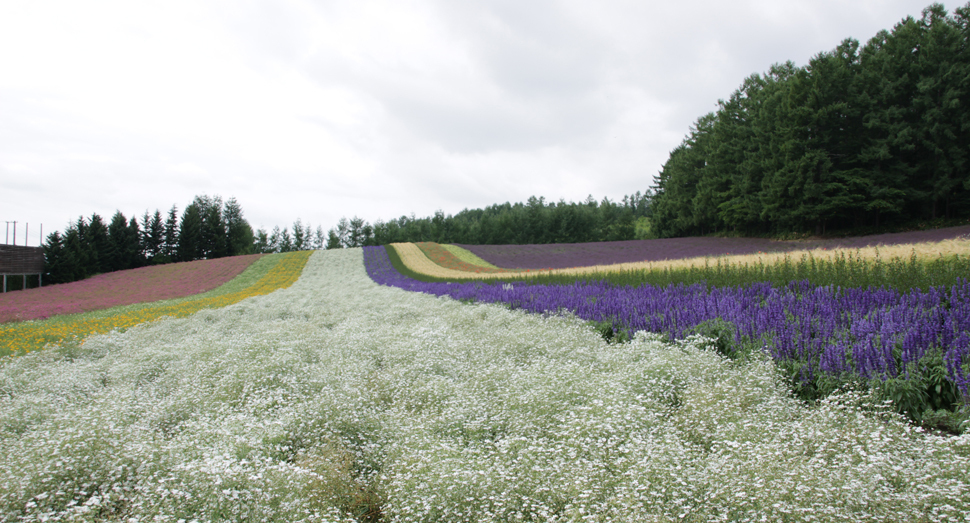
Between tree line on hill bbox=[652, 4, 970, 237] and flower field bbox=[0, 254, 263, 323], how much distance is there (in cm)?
4082

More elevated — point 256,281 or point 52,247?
point 52,247

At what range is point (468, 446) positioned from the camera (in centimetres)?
316

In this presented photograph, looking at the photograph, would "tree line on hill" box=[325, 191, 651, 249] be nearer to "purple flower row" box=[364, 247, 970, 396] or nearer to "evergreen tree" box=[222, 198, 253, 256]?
"evergreen tree" box=[222, 198, 253, 256]

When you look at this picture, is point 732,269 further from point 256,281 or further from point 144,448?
point 256,281

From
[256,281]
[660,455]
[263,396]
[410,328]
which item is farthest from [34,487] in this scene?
[256,281]

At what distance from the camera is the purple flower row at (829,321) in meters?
3.49

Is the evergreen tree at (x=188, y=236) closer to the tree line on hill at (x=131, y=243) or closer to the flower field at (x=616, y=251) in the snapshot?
the tree line on hill at (x=131, y=243)

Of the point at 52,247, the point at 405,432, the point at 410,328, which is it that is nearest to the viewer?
the point at 405,432

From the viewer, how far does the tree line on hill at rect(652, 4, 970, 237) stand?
2550 centimetres

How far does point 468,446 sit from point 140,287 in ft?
123

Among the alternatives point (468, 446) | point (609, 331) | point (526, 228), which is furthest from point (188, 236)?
point (468, 446)

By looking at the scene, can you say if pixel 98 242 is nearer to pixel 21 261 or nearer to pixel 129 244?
pixel 129 244

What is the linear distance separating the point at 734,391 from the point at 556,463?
75.3 inches

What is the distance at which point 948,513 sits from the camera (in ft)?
6.18
